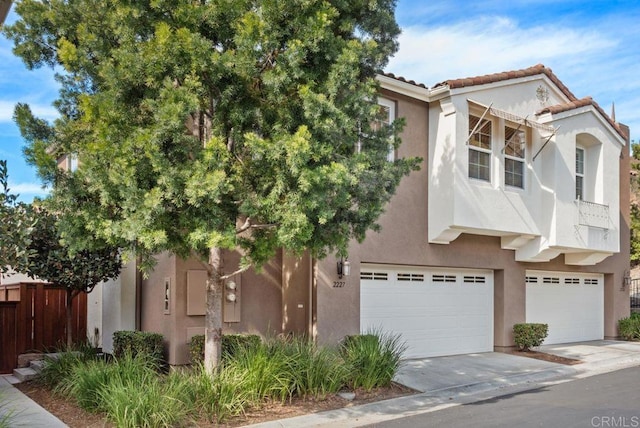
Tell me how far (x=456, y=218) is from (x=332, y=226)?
560 cm

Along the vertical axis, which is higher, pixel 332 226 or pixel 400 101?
pixel 400 101

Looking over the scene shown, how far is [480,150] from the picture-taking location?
13.9 meters

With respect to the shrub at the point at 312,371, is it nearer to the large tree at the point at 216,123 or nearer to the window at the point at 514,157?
the large tree at the point at 216,123

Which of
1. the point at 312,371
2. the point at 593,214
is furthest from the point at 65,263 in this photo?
the point at 593,214

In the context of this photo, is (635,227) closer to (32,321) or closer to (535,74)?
(535,74)

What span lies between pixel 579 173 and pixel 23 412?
15235mm

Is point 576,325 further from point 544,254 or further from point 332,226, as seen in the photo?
point 332,226

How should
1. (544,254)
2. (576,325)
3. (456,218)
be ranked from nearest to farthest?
(456,218)
(544,254)
(576,325)

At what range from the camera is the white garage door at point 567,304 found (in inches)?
648

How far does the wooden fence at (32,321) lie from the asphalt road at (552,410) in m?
8.44

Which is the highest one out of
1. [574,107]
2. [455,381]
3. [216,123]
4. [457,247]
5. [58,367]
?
[574,107]

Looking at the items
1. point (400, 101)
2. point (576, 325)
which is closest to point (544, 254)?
point (576, 325)

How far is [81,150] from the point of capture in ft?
25.7

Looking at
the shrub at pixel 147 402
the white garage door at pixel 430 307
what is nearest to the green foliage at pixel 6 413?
the shrub at pixel 147 402
